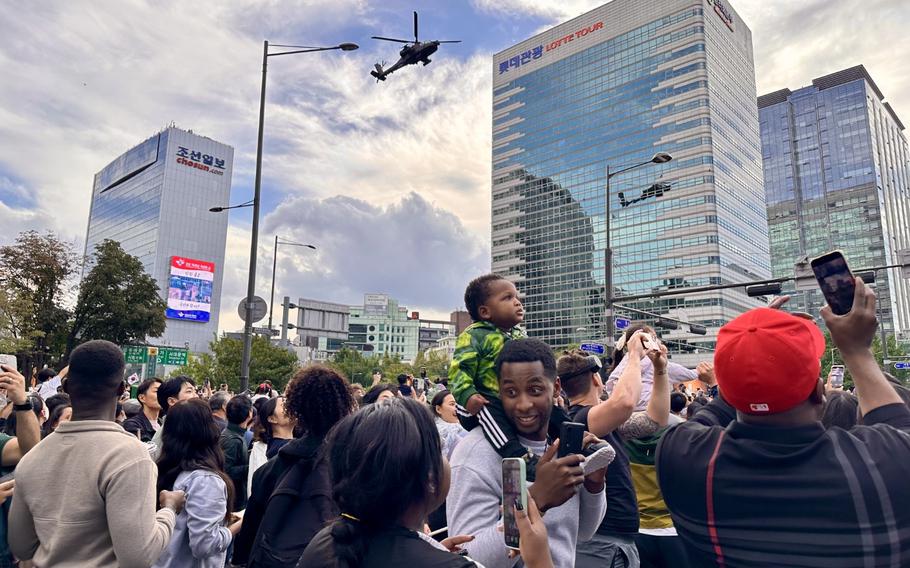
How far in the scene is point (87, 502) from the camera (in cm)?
273

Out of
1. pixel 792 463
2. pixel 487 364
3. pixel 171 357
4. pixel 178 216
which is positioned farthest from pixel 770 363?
pixel 178 216

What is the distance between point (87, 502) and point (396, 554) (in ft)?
6.26

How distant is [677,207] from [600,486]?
97382 mm

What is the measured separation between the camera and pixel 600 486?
8.08ft

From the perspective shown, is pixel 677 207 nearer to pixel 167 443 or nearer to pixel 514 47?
pixel 514 47

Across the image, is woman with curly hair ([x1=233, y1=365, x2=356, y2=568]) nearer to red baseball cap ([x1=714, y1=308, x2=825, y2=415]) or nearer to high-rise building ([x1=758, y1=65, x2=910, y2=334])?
red baseball cap ([x1=714, y1=308, x2=825, y2=415])

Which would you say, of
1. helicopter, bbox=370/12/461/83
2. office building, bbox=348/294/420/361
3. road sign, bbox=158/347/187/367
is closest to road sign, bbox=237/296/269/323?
helicopter, bbox=370/12/461/83

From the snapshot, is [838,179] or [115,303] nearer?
[115,303]

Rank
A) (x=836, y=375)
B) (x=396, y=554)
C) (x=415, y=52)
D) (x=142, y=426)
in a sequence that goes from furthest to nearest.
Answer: (x=415, y=52) < (x=836, y=375) < (x=142, y=426) < (x=396, y=554)

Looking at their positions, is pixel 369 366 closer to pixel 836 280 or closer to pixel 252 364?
pixel 252 364

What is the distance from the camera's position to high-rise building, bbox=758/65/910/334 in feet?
416

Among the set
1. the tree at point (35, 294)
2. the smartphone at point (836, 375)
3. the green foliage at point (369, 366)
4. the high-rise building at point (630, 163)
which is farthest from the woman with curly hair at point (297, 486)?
the high-rise building at point (630, 163)

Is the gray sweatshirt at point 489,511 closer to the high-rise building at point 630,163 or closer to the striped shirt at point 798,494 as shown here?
the striped shirt at point 798,494

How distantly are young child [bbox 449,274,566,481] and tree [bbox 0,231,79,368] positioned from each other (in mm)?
33197
